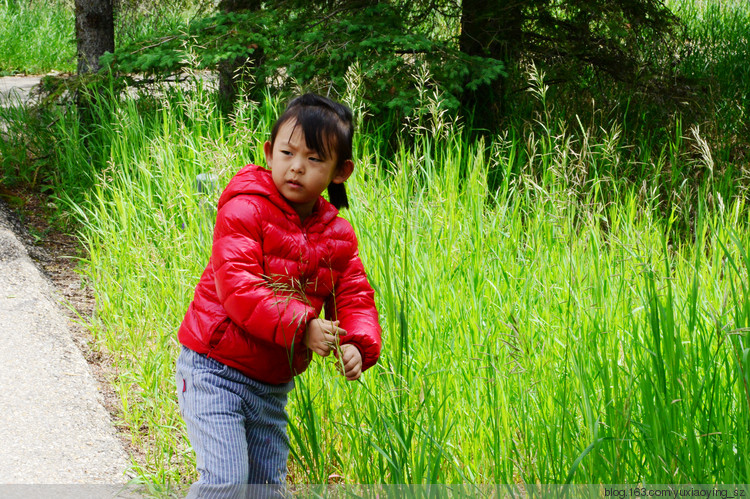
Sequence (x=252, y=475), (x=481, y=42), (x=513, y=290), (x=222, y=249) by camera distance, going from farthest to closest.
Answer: (x=481, y=42) < (x=513, y=290) < (x=252, y=475) < (x=222, y=249)

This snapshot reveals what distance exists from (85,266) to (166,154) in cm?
85

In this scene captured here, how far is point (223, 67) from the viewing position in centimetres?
567

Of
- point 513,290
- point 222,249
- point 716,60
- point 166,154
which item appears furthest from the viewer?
point 716,60

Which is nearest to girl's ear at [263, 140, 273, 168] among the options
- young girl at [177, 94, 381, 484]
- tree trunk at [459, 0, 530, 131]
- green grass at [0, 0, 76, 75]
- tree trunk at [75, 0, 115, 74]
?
young girl at [177, 94, 381, 484]

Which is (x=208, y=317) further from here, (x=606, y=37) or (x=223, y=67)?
(x=606, y=37)

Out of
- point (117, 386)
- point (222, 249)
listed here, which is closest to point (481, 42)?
point (117, 386)

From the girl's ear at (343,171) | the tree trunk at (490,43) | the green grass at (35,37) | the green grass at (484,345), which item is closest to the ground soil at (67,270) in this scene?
the green grass at (484,345)

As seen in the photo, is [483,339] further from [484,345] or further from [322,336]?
[322,336]

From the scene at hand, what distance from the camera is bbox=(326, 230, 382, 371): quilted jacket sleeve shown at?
209cm

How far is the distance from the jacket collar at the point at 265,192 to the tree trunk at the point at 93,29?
4.44 m

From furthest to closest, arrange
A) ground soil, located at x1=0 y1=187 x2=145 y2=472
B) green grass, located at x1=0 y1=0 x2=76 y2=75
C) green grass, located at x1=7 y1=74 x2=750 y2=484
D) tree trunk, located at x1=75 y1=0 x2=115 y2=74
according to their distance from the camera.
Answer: green grass, located at x1=0 y1=0 x2=76 y2=75, tree trunk, located at x1=75 y1=0 x2=115 y2=74, ground soil, located at x1=0 y1=187 x2=145 y2=472, green grass, located at x1=7 y1=74 x2=750 y2=484

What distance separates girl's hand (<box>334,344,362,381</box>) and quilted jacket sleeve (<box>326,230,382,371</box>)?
6cm

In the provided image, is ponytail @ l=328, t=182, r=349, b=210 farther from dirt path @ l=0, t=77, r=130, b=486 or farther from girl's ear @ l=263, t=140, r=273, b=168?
dirt path @ l=0, t=77, r=130, b=486

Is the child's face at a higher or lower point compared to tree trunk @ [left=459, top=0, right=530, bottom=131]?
lower
